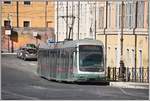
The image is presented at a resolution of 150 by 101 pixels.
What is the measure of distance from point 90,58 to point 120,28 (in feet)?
27.7

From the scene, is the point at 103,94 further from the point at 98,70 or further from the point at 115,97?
the point at 98,70

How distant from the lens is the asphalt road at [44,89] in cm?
2917

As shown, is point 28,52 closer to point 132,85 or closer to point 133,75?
point 133,75

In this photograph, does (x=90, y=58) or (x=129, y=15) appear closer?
(x=90, y=58)

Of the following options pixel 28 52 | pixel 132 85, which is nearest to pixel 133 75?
pixel 132 85

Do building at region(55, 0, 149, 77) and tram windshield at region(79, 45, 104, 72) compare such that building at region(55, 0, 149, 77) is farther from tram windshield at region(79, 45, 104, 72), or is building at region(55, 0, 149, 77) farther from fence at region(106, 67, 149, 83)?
tram windshield at region(79, 45, 104, 72)

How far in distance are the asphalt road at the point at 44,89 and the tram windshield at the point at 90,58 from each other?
1100mm

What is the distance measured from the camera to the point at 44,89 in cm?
3531

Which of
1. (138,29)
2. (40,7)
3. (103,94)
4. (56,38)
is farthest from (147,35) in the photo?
(40,7)

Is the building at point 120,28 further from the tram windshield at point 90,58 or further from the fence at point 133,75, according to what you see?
the tram windshield at point 90,58

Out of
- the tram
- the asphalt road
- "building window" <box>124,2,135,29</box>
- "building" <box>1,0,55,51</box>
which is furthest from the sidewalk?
"building" <box>1,0,55,51</box>

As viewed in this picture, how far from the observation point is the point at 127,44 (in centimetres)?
4669

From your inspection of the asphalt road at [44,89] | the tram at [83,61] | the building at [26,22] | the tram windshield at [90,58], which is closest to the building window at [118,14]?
the asphalt road at [44,89]

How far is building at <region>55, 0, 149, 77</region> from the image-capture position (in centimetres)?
4400
